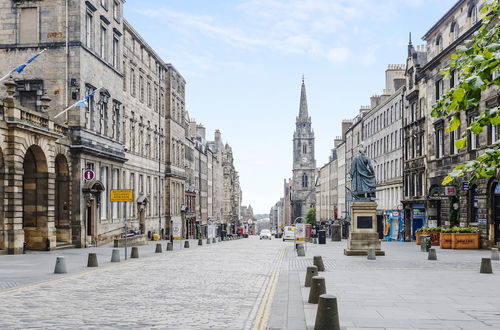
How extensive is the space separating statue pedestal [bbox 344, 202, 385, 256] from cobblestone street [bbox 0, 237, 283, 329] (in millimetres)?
10600

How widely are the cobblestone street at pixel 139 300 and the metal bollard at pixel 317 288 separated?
1.22m

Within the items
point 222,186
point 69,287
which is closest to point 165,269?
point 69,287

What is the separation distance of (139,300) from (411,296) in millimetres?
6434

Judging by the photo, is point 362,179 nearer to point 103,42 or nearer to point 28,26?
point 28,26

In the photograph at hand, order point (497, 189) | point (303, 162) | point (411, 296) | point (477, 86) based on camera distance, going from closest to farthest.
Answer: point (477, 86) → point (411, 296) → point (497, 189) → point (303, 162)

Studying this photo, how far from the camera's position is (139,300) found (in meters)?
14.7

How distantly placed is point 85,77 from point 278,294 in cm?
3028

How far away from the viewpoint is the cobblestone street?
11.6 metres

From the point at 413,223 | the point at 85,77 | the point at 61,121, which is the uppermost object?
the point at 85,77

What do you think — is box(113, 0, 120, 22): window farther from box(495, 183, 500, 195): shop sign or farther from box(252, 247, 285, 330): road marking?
box(252, 247, 285, 330): road marking

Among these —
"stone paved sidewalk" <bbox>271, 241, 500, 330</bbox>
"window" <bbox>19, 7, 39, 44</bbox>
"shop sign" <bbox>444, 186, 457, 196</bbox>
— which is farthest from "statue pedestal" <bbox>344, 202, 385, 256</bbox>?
"window" <bbox>19, 7, 39, 44</bbox>

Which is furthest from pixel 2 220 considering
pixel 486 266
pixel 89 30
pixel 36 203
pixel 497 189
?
pixel 497 189

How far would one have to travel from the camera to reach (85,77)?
42250 mm

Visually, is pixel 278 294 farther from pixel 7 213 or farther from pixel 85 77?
pixel 85 77
